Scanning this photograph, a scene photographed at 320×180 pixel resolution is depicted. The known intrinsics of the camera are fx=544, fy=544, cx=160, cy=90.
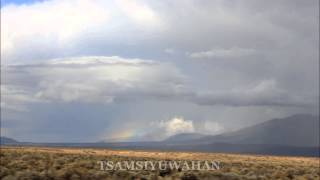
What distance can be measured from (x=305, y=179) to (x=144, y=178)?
16.9m

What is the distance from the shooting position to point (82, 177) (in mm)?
33844

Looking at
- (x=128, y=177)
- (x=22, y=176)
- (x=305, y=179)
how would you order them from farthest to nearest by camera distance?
(x=305, y=179), (x=128, y=177), (x=22, y=176)

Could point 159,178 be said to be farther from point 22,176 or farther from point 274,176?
point 274,176

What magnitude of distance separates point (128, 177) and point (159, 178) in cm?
219

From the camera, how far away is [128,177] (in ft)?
117

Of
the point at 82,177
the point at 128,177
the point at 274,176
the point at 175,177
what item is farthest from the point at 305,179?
the point at 82,177

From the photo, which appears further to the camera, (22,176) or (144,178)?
(144,178)

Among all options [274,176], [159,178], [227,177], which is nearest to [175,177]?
[159,178]

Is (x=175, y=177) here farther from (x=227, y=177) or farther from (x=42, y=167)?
(x=42, y=167)

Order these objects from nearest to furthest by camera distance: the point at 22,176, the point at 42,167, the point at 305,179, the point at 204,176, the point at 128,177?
the point at 22,176, the point at 128,177, the point at 204,176, the point at 42,167, the point at 305,179

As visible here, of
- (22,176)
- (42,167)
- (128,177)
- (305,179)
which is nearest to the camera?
(22,176)

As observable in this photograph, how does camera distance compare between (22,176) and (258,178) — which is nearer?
(22,176)

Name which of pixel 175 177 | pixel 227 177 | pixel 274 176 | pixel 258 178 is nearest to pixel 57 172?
pixel 175 177

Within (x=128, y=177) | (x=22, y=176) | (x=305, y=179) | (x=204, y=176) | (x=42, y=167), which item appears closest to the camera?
(x=22, y=176)
